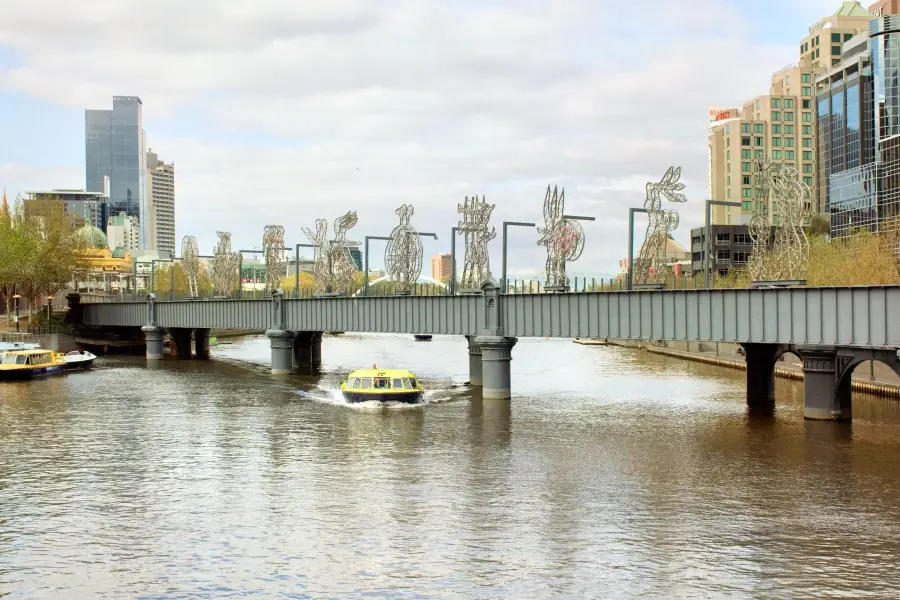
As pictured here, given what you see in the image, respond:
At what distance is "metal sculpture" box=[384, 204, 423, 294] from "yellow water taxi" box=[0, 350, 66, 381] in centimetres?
3938

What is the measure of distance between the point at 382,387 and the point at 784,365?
51110 mm

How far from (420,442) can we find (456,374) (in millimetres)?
49622

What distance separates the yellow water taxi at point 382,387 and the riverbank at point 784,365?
37834mm

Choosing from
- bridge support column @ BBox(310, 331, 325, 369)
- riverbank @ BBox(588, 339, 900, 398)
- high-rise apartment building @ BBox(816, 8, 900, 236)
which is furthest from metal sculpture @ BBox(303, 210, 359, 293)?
high-rise apartment building @ BBox(816, 8, 900, 236)

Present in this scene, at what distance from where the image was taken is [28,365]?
→ 102m

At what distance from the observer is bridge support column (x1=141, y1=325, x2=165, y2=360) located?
13375 cm

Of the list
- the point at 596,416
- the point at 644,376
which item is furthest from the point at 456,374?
the point at 596,416

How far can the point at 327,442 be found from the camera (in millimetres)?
57125

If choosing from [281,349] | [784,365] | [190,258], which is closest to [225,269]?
[190,258]

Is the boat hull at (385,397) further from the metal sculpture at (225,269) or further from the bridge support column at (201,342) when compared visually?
the bridge support column at (201,342)

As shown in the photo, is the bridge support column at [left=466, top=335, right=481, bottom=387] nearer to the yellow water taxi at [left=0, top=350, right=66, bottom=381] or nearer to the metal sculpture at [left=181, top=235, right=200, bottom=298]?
the yellow water taxi at [left=0, top=350, right=66, bottom=381]

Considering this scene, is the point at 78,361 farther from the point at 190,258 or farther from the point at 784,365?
the point at 784,365

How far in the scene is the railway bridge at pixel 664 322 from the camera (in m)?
54.9

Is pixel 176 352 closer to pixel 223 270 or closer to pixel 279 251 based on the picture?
pixel 223 270
